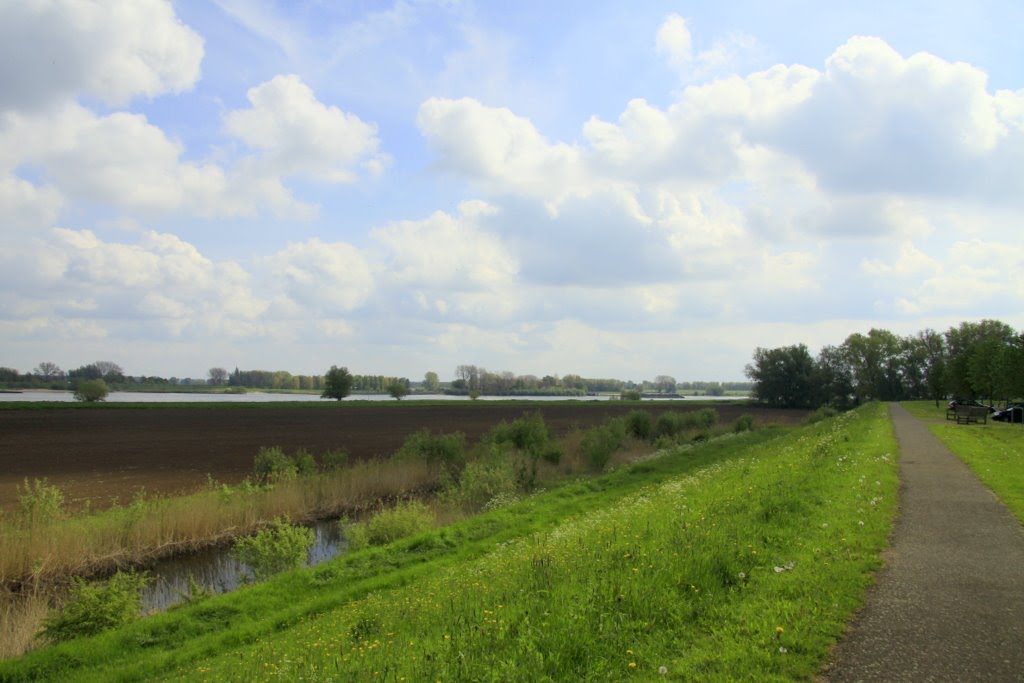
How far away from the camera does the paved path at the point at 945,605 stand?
197 inches

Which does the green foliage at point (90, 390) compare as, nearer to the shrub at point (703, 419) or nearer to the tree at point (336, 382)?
the tree at point (336, 382)

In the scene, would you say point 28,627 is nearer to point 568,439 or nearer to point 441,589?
point 441,589

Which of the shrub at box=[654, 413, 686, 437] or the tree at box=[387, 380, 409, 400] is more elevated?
the tree at box=[387, 380, 409, 400]

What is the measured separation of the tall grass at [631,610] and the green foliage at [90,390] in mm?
109115

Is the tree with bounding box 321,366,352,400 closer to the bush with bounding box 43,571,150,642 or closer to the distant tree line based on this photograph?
the distant tree line

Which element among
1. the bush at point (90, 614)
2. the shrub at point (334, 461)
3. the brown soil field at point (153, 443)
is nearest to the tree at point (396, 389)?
the brown soil field at point (153, 443)

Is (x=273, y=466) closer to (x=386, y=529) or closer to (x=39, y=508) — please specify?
(x=39, y=508)

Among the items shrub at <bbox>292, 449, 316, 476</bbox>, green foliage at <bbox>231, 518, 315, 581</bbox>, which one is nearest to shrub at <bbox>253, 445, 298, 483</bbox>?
shrub at <bbox>292, 449, 316, 476</bbox>

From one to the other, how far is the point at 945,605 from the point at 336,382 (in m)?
133

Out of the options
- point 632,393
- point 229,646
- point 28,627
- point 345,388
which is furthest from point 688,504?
point 632,393

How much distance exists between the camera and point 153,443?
152 ft

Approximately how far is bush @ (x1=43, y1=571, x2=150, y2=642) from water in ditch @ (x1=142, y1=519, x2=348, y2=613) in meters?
1.45

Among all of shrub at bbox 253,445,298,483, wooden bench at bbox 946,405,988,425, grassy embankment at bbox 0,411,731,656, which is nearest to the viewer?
grassy embankment at bbox 0,411,731,656

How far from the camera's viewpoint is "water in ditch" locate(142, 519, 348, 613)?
1609 centimetres
